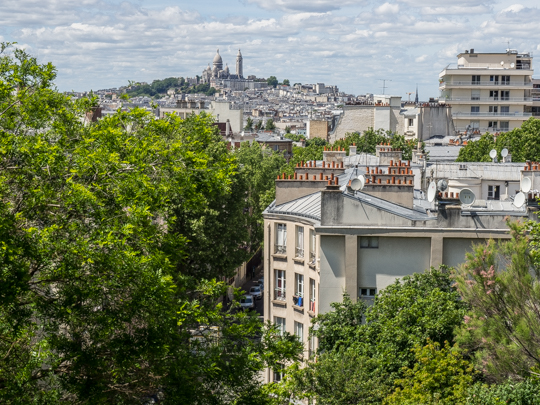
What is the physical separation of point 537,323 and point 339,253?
38.2 ft

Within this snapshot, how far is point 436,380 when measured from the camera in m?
23.8

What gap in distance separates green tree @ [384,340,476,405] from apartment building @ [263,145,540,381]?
168 inches

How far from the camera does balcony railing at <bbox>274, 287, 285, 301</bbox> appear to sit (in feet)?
117

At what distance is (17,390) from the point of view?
1636 centimetres

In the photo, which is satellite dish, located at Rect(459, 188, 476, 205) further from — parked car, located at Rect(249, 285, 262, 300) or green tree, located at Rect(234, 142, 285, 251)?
parked car, located at Rect(249, 285, 262, 300)

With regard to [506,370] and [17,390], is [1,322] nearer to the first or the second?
[17,390]

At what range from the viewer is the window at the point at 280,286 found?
35.6m

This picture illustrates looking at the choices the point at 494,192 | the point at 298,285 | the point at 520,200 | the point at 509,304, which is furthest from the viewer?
the point at 494,192

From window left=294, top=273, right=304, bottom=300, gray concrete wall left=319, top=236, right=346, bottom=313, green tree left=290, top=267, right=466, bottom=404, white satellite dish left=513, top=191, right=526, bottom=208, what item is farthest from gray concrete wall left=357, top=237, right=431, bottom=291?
window left=294, top=273, right=304, bottom=300

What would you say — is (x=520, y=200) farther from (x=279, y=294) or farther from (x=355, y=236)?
(x=279, y=294)

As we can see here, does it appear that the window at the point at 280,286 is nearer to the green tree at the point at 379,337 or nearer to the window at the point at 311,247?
the window at the point at 311,247

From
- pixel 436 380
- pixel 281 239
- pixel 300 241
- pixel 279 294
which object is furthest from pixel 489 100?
pixel 436 380

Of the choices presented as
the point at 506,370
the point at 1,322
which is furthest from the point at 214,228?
the point at 1,322

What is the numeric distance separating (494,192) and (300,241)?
21282 mm
